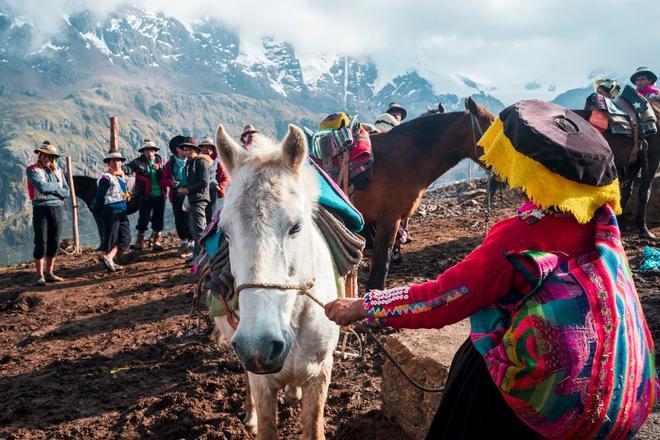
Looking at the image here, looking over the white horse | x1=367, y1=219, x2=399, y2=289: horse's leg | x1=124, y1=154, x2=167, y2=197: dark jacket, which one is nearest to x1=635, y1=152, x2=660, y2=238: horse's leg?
x1=367, y1=219, x2=399, y2=289: horse's leg

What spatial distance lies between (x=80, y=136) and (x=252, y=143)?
698 feet

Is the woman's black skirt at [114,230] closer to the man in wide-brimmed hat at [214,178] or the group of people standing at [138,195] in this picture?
the group of people standing at [138,195]

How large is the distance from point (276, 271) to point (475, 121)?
14.2 ft

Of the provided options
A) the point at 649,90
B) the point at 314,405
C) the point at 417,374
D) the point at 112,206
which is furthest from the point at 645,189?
the point at 112,206

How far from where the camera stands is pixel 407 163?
5391 mm

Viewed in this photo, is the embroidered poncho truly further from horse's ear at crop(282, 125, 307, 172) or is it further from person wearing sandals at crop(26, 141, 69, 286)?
person wearing sandals at crop(26, 141, 69, 286)

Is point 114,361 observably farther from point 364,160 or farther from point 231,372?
point 364,160

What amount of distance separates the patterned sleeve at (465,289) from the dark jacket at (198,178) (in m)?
6.55

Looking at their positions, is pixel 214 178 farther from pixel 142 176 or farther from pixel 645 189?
pixel 645 189

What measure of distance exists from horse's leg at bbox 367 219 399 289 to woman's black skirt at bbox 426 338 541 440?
3.69 meters

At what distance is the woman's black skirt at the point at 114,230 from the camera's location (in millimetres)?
8070

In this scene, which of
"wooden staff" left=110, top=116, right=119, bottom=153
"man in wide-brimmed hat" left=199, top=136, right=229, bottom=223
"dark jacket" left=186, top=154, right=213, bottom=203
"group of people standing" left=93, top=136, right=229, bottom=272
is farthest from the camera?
"wooden staff" left=110, top=116, right=119, bottom=153

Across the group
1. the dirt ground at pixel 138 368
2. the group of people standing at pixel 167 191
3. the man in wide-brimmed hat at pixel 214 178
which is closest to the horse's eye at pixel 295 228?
the dirt ground at pixel 138 368

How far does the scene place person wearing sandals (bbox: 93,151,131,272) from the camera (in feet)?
26.5
